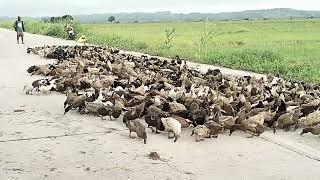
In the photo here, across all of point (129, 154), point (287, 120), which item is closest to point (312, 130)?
point (287, 120)

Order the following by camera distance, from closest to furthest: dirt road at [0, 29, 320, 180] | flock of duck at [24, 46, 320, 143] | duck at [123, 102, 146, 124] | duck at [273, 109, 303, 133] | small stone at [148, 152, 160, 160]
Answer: dirt road at [0, 29, 320, 180] → small stone at [148, 152, 160, 160] → flock of duck at [24, 46, 320, 143] → duck at [273, 109, 303, 133] → duck at [123, 102, 146, 124]

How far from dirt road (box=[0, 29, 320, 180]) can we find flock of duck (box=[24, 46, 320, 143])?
17 cm

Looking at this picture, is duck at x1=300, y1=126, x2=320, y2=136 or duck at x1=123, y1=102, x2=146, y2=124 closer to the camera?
duck at x1=300, y1=126, x2=320, y2=136

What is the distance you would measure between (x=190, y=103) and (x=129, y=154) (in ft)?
6.07

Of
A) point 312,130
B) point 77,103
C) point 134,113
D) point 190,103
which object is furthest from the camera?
point 77,103

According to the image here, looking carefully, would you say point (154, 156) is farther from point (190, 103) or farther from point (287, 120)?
point (287, 120)

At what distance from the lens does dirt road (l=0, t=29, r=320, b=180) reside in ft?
18.0

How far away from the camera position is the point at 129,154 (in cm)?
614

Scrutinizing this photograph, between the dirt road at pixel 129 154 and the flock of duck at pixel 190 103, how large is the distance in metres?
0.17

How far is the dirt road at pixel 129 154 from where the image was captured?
550 centimetres

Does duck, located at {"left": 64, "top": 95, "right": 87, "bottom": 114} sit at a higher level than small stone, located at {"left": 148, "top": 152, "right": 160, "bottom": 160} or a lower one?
higher

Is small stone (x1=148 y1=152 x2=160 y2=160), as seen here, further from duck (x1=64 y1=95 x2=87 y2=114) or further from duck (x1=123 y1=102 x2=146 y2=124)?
duck (x1=64 y1=95 x2=87 y2=114)

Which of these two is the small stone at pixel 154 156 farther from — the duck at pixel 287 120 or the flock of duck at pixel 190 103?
the duck at pixel 287 120

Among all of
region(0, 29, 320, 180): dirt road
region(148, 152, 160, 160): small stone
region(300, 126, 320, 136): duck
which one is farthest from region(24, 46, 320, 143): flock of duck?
region(148, 152, 160, 160): small stone
